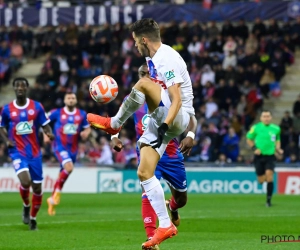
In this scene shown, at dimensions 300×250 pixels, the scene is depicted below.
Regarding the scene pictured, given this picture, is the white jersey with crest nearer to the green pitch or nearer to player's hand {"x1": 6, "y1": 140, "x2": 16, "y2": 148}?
the green pitch

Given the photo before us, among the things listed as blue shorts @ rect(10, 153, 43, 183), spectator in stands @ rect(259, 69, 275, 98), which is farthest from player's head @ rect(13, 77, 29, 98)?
spectator in stands @ rect(259, 69, 275, 98)

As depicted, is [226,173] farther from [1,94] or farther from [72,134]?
[1,94]

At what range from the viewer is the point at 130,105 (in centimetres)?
969

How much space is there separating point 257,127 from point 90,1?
16.6m

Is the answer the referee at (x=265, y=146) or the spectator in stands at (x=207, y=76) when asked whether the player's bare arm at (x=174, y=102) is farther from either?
the spectator in stands at (x=207, y=76)

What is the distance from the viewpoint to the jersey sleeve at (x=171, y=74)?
9.59 metres

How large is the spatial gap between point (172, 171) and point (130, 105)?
2.04m

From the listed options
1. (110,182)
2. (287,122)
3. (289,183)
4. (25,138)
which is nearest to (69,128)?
(25,138)

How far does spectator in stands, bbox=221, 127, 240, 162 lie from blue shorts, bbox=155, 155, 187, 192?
14.5 metres

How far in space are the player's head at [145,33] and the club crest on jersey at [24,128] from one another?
5.65m

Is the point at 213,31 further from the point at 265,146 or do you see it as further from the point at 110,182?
the point at 265,146

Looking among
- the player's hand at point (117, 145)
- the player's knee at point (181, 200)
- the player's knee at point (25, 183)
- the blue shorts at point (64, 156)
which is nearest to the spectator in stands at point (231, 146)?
the blue shorts at point (64, 156)

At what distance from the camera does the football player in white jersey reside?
9.47 meters

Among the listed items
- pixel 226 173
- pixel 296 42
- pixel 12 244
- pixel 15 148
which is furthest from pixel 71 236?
pixel 296 42
